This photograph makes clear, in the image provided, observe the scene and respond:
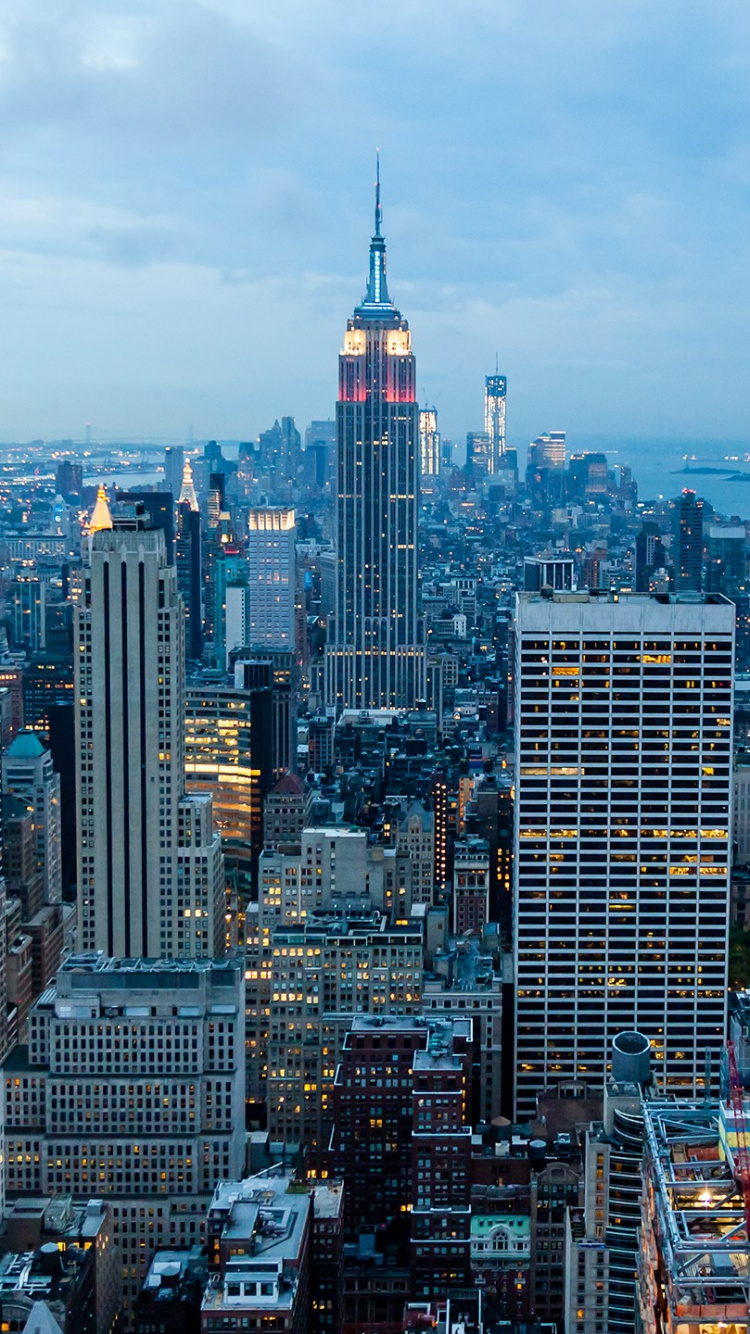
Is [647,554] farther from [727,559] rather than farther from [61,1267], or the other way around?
[61,1267]

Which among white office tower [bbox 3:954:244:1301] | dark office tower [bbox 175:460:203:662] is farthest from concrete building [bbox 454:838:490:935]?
dark office tower [bbox 175:460:203:662]

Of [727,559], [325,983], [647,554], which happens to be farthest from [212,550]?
[325,983]

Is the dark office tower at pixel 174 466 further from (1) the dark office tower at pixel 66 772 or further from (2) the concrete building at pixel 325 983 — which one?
(2) the concrete building at pixel 325 983

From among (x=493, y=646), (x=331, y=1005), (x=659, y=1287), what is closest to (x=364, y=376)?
(x=493, y=646)

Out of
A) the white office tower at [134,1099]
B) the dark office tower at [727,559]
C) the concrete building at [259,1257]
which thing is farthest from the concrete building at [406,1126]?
the dark office tower at [727,559]

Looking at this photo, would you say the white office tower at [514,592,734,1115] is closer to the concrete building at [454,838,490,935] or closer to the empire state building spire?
the concrete building at [454,838,490,935]
